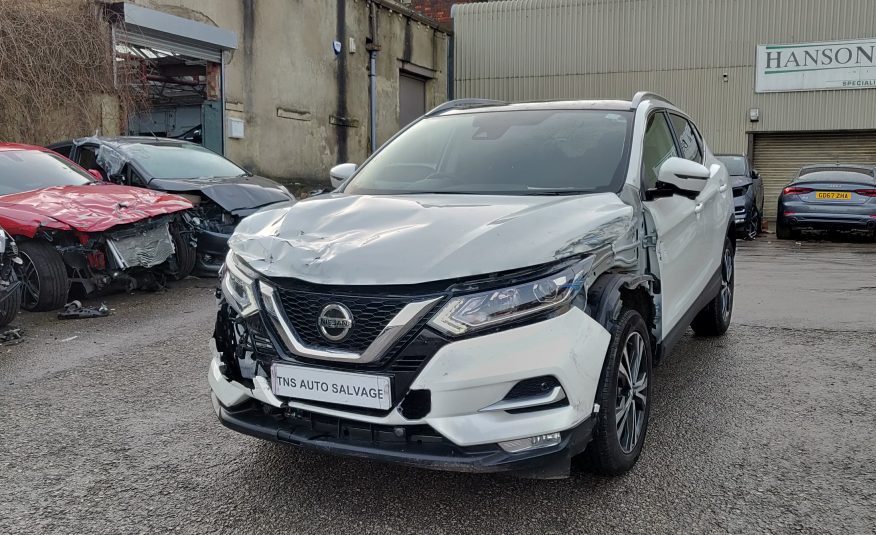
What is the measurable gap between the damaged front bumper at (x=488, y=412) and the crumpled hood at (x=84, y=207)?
4.63 meters

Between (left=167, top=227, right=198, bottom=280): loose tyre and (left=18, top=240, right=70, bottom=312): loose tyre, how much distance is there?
3.87ft

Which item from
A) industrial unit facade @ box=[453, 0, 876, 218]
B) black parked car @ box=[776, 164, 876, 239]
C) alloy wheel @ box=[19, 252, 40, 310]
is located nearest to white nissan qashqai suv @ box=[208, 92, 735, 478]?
alloy wheel @ box=[19, 252, 40, 310]

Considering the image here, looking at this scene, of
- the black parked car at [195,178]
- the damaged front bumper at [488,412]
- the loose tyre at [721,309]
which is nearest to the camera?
the damaged front bumper at [488,412]

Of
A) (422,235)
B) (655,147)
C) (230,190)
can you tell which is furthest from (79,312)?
(655,147)

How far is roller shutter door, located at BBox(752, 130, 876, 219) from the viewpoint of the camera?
19.7 metres

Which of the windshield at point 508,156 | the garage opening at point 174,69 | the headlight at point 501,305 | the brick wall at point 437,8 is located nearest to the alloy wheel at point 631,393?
the headlight at point 501,305

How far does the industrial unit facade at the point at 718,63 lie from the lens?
755 inches

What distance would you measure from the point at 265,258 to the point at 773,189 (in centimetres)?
2035

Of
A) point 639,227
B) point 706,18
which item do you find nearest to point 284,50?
point 706,18

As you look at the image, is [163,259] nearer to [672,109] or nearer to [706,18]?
[672,109]

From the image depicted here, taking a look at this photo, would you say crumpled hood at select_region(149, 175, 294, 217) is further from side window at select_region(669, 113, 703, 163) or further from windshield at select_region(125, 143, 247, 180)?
side window at select_region(669, 113, 703, 163)

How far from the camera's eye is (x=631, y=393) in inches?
123

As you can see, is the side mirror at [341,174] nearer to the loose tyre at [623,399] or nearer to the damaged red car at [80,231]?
the loose tyre at [623,399]

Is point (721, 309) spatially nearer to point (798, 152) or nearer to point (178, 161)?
point (178, 161)
